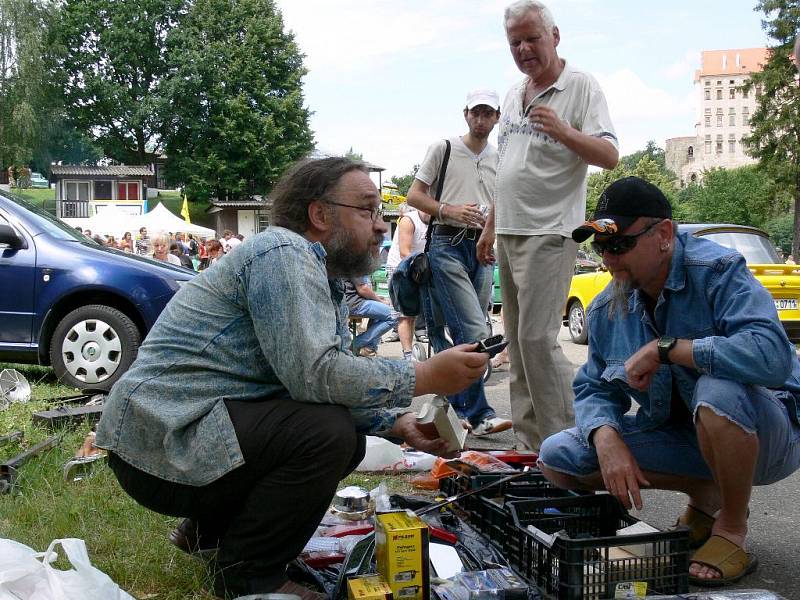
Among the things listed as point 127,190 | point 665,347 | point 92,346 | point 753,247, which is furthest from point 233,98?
point 665,347

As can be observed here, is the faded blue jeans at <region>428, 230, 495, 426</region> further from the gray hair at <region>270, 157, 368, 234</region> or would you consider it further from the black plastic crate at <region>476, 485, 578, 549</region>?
the gray hair at <region>270, 157, 368, 234</region>

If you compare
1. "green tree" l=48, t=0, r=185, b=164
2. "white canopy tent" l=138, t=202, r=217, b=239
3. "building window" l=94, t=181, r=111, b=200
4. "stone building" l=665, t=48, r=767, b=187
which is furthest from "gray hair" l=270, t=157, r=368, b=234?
"stone building" l=665, t=48, r=767, b=187

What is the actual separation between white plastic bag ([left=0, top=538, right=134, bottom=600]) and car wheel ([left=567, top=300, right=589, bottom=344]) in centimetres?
1110

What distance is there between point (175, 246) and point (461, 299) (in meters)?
17.6

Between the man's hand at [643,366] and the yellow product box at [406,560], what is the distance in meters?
0.98

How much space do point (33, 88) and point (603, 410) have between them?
195 feet

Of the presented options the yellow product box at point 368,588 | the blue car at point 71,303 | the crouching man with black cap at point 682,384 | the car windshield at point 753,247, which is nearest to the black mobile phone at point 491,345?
the crouching man with black cap at point 682,384

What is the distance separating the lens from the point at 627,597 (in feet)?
8.26

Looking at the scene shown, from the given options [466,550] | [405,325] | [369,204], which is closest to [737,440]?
[466,550]

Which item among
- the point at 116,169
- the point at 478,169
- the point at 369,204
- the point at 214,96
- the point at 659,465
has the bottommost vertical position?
the point at 659,465

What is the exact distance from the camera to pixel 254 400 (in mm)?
2623

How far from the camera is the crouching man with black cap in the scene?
9.21 ft

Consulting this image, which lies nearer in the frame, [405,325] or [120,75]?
[405,325]

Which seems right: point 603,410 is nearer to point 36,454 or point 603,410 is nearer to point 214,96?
point 36,454
